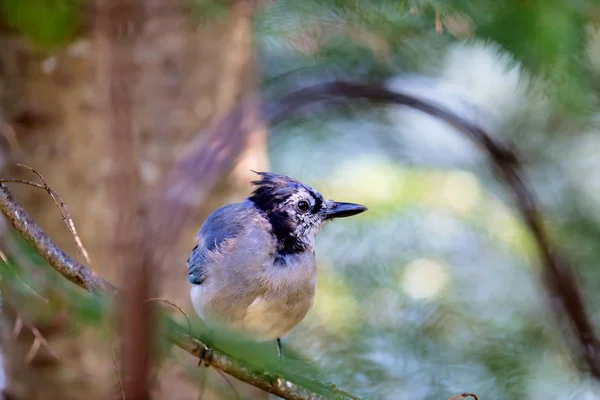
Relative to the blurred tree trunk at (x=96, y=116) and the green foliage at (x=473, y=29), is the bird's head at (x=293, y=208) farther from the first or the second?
the green foliage at (x=473, y=29)

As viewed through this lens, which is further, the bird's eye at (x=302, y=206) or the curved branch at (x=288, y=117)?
the bird's eye at (x=302, y=206)

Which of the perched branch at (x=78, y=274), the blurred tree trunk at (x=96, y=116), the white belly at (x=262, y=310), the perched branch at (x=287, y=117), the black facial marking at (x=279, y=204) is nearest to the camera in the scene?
the perched branch at (x=287, y=117)

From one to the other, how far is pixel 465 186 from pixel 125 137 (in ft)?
10.4

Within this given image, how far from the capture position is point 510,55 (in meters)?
1.71

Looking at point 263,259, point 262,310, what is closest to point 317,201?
point 263,259

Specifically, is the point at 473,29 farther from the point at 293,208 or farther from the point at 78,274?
the point at 293,208

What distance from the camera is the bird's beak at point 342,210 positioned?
2758 millimetres

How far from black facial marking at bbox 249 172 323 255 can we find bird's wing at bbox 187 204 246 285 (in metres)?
0.10

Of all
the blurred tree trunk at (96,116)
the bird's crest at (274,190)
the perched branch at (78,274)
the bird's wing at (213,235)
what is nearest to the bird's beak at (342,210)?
the bird's crest at (274,190)

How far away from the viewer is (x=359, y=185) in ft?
11.6

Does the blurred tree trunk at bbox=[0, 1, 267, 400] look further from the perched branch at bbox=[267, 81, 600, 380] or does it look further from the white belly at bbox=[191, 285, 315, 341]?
the perched branch at bbox=[267, 81, 600, 380]

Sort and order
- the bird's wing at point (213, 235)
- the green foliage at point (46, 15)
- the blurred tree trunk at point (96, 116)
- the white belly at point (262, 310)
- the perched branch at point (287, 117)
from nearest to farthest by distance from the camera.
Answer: the perched branch at point (287, 117) → the green foliage at point (46, 15) → the white belly at point (262, 310) → the bird's wing at point (213, 235) → the blurred tree trunk at point (96, 116)

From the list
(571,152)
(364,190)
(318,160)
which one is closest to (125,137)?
(364,190)

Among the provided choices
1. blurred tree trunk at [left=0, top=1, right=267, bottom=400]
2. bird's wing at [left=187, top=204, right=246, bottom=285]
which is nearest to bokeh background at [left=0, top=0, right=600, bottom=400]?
blurred tree trunk at [left=0, top=1, right=267, bottom=400]
